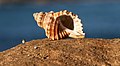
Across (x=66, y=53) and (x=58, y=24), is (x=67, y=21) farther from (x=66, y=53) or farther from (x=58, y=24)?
(x=66, y=53)

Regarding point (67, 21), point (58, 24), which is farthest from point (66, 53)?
point (67, 21)

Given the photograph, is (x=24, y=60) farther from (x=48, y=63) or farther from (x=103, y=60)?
(x=103, y=60)

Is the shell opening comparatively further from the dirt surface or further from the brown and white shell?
the dirt surface

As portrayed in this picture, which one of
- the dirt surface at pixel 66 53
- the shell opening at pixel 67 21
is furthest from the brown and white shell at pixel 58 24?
the dirt surface at pixel 66 53

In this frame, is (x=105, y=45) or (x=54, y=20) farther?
(x=54, y=20)

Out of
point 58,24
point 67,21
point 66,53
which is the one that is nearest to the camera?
point 66,53

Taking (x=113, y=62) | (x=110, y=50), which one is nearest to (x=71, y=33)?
(x=110, y=50)
